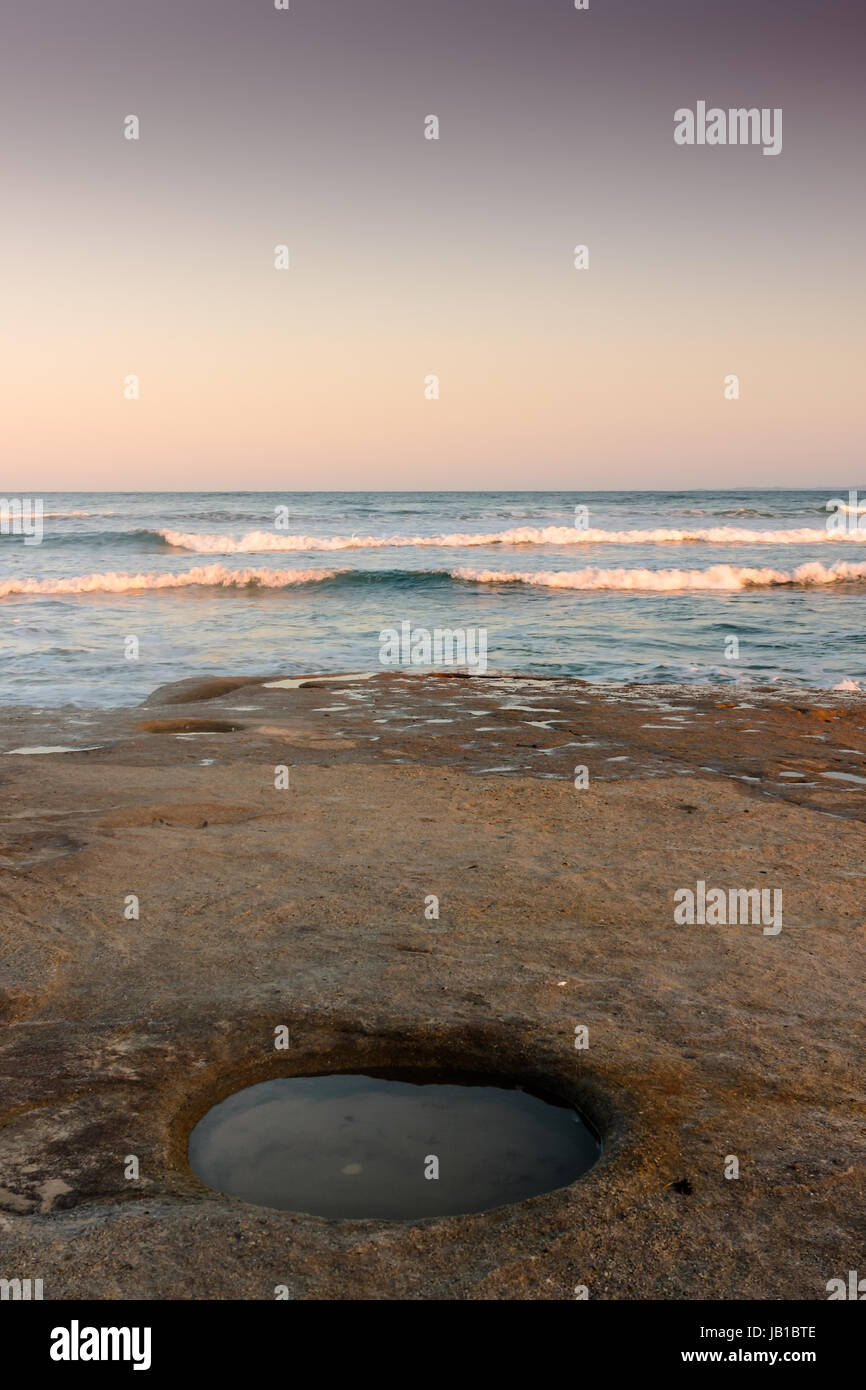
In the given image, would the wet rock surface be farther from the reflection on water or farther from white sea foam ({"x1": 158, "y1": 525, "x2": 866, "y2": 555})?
white sea foam ({"x1": 158, "y1": 525, "x2": 866, "y2": 555})

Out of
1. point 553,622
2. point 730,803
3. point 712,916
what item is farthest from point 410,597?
point 712,916

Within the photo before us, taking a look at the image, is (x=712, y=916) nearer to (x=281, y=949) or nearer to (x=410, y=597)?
(x=281, y=949)

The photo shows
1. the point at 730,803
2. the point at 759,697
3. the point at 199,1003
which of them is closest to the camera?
the point at 199,1003

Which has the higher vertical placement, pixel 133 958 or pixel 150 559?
pixel 150 559

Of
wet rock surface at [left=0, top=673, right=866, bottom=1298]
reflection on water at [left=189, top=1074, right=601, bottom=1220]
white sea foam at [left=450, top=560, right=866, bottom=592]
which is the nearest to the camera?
wet rock surface at [left=0, top=673, right=866, bottom=1298]

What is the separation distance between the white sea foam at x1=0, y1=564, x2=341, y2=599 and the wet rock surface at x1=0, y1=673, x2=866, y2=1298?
1399 cm

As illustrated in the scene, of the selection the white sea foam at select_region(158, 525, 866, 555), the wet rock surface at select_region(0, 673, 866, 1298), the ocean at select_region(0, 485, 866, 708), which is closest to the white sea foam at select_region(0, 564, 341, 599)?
the ocean at select_region(0, 485, 866, 708)

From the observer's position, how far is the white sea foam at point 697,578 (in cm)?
2139

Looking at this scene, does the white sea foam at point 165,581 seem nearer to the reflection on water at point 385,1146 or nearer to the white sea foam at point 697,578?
the white sea foam at point 697,578

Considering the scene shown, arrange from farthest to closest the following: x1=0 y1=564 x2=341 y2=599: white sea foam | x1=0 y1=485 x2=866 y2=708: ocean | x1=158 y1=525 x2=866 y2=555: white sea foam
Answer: x1=158 y1=525 x2=866 y2=555: white sea foam < x1=0 y1=564 x2=341 y2=599: white sea foam < x1=0 y1=485 x2=866 y2=708: ocean

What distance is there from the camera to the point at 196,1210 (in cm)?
248

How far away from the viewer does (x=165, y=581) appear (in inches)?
878

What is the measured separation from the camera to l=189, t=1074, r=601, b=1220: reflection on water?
2.61 meters
